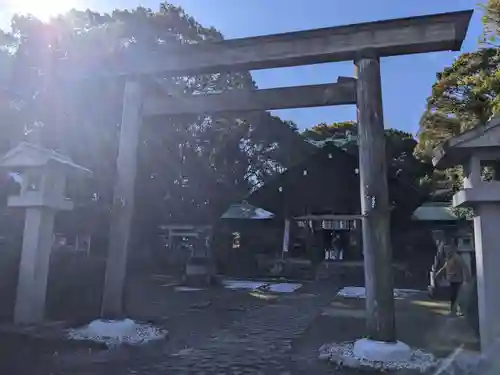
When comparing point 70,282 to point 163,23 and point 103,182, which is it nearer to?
point 103,182

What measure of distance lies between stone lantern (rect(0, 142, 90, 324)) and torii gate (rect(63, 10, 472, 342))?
51.0 inches

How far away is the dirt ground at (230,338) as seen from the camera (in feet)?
20.2

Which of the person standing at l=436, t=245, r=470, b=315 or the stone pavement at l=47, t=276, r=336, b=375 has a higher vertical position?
the person standing at l=436, t=245, r=470, b=315

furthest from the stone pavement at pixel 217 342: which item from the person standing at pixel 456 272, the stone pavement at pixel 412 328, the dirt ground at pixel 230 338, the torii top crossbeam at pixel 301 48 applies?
the torii top crossbeam at pixel 301 48

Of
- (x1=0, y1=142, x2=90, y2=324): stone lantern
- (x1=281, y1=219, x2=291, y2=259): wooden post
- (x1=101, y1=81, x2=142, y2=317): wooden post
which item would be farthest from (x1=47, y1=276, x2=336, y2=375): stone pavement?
(x1=281, y1=219, x2=291, y2=259): wooden post

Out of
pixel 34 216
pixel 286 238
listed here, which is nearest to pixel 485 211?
pixel 34 216

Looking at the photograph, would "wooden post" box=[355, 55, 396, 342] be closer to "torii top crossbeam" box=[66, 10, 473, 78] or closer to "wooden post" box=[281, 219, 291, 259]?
"torii top crossbeam" box=[66, 10, 473, 78]

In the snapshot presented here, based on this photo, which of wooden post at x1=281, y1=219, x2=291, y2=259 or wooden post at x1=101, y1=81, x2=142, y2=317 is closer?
wooden post at x1=101, y1=81, x2=142, y2=317

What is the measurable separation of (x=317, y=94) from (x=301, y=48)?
2.93ft

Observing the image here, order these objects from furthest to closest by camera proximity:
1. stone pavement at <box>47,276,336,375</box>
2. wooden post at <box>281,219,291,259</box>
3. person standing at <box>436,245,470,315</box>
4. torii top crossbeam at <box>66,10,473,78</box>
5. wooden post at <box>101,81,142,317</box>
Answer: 1. wooden post at <box>281,219,291,259</box>
2. person standing at <box>436,245,470,315</box>
3. wooden post at <box>101,81,142,317</box>
4. torii top crossbeam at <box>66,10,473,78</box>
5. stone pavement at <box>47,276,336,375</box>

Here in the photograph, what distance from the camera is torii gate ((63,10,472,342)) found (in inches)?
261

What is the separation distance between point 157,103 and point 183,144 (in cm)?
1456

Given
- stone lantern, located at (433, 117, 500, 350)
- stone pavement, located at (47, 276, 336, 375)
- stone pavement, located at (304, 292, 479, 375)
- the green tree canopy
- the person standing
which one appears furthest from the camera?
the green tree canopy

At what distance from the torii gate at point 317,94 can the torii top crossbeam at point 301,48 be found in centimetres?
1
